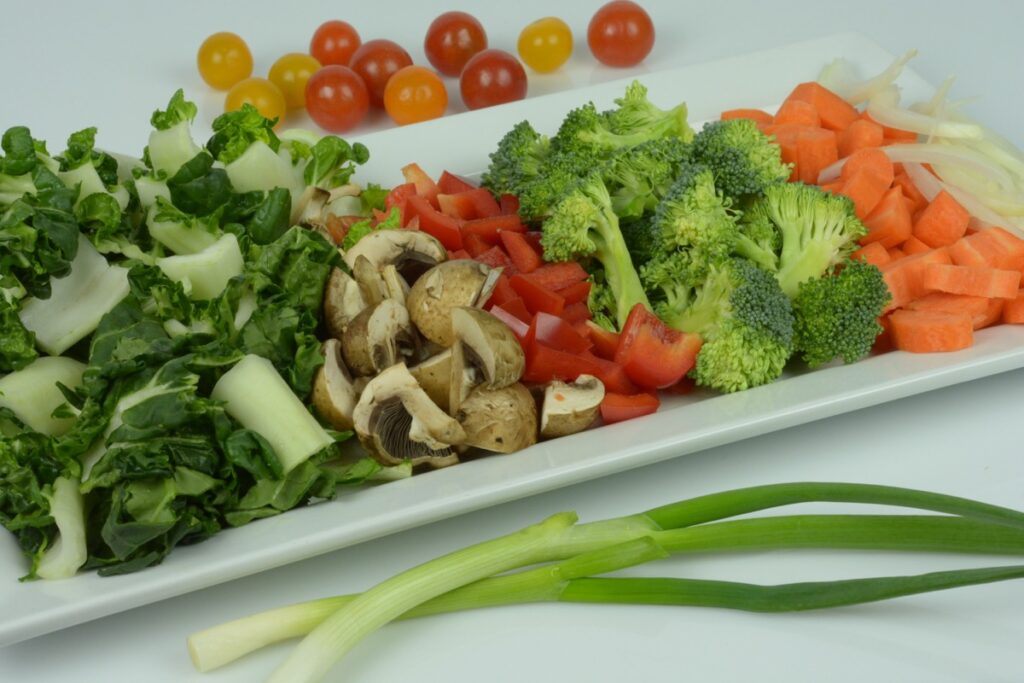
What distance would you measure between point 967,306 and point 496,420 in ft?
5.78

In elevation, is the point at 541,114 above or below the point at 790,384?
above

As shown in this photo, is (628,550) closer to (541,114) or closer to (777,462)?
(777,462)

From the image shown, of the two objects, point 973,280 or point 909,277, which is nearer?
point 973,280

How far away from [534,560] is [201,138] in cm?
347

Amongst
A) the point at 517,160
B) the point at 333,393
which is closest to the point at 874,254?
the point at 517,160

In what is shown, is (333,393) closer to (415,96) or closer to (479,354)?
(479,354)

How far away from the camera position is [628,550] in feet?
11.2

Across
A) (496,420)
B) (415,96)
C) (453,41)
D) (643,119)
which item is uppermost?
(453,41)

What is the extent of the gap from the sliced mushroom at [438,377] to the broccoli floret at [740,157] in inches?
54.8

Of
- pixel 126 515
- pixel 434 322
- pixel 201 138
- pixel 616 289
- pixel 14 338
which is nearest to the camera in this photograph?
pixel 126 515

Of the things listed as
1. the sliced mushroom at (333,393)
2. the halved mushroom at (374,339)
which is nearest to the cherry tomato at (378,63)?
the halved mushroom at (374,339)

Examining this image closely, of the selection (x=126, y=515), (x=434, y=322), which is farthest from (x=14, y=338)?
(x=434, y=322)

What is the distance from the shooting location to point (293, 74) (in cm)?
642

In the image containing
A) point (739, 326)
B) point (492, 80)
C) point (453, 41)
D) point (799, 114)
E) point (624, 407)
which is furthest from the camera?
point (453, 41)
